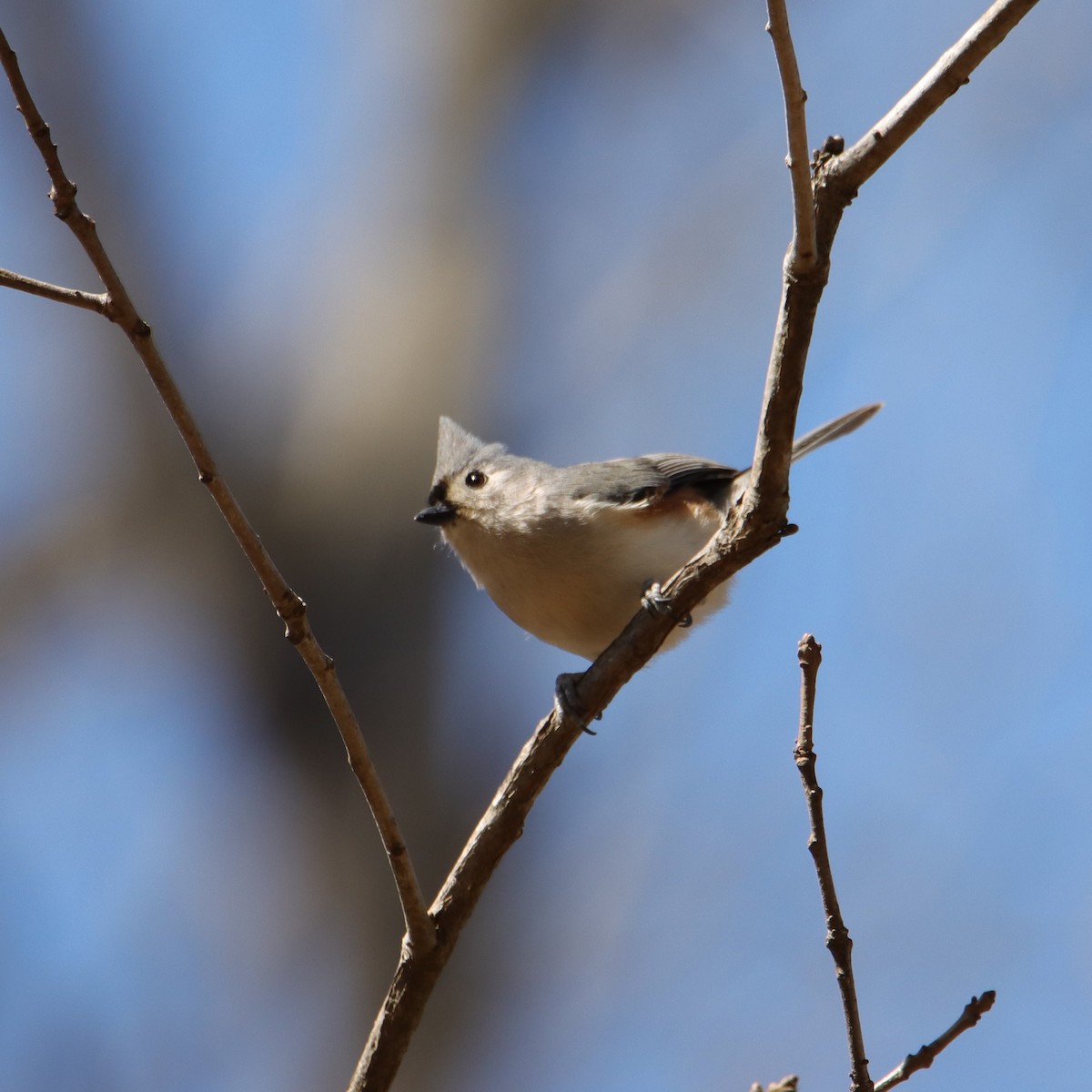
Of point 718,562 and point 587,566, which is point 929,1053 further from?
point 587,566

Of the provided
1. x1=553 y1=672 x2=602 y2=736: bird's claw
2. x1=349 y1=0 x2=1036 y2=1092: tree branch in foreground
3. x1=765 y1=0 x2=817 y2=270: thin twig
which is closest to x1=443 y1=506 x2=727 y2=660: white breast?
x1=553 y1=672 x2=602 y2=736: bird's claw

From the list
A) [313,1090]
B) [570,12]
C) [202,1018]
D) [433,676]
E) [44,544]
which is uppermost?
[570,12]

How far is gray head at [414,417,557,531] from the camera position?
2.87 meters

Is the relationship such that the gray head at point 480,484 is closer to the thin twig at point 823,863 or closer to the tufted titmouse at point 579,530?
the tufted titmouse at point 579,530

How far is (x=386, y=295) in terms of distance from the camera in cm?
538

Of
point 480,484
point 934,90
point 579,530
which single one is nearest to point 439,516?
point 480,484

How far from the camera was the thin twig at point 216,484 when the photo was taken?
1265mm

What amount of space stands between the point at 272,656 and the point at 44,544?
120 cm

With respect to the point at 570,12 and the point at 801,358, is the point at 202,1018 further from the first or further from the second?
the point at 570,12

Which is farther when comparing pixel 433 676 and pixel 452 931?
pixel 433 676

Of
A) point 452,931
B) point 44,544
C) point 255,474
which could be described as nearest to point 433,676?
point 255,474

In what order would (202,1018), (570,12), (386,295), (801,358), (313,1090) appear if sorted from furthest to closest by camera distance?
(570,12) < (386,295) < (202,1018) < (313,1090) < (801,358)

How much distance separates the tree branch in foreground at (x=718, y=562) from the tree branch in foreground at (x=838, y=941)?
0.22 meters

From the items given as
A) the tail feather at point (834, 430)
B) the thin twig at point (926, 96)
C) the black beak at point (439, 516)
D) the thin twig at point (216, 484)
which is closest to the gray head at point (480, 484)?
the black beak at point (439, 516)
